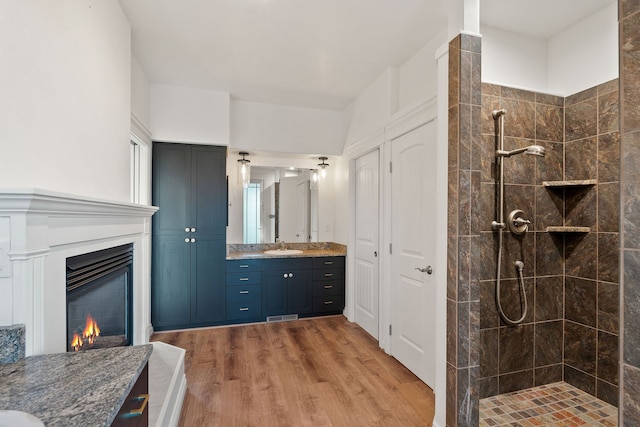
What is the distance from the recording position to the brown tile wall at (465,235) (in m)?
1.63

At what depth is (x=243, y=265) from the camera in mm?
3689

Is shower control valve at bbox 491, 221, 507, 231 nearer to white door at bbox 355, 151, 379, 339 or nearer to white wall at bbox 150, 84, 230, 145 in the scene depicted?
white door at bbox 355, 151, 379, 339

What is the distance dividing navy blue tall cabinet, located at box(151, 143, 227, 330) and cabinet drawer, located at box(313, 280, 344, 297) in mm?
1144

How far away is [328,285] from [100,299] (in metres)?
2.63

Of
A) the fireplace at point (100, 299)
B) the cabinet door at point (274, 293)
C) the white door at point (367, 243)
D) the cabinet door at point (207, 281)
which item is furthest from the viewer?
the cabinet door at point (274, 293)

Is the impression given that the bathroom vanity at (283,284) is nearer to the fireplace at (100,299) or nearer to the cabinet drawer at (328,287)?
the cabinet drawer at (328,287)

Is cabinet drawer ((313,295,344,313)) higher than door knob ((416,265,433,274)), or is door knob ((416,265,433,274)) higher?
door knob ((416,265,433,274))

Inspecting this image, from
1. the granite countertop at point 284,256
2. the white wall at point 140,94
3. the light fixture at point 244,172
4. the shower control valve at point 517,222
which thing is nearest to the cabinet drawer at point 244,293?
the granite countertop at point 284,256

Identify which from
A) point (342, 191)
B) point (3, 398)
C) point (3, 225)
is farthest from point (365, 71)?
point (3, 398)

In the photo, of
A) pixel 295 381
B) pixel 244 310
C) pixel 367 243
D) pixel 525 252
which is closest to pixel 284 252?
pixel 244 310

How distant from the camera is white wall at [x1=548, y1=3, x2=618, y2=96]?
6.68 ft

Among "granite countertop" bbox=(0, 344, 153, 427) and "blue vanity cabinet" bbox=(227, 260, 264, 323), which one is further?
"blue vanity cabinet" bbox=(227, 260, 264, 323)

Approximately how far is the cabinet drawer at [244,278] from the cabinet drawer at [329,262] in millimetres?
734

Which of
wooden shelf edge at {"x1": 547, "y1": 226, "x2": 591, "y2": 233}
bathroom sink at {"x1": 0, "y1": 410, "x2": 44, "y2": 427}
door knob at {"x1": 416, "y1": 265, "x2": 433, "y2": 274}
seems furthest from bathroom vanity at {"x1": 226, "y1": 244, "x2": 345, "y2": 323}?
bathroom sink at {"x1": 0, "y1": 410, "x2": 44, "y2": 427}
